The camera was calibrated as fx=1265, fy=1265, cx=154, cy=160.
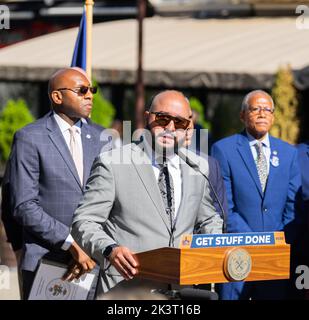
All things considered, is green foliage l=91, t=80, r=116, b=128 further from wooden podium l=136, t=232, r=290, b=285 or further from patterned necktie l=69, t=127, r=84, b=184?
wooden podium l=136, t=232, r=290, b=285

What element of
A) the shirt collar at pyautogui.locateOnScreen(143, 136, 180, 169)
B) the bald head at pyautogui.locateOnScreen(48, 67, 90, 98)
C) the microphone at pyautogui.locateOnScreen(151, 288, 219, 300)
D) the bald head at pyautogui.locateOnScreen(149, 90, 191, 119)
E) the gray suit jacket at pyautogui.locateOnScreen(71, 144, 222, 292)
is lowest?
the microphone at pyautogui.locateOnScreen(151, 288, 219, 300)

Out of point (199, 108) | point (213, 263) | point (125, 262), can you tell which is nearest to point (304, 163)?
point (213, 263)

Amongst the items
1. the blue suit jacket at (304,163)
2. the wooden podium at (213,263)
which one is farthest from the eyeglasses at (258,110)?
the wooden podium at (213,263)

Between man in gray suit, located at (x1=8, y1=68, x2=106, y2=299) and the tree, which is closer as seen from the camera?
man in gray suit, located at (x1=8, y1=68, x2=106, y2=299)

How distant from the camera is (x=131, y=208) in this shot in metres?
5.78

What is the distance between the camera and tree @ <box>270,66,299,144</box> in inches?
812

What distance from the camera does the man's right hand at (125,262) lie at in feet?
17.5

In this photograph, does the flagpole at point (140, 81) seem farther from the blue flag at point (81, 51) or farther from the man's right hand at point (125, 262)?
the man's right hand at point (125, 262)

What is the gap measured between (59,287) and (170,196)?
1.30m

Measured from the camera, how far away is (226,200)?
26.2ft

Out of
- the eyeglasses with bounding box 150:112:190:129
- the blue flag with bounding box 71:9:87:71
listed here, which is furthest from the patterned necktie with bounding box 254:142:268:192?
the eyeglasses with bounding box 150:112:190:129

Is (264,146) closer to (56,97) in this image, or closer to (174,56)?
(56,97)

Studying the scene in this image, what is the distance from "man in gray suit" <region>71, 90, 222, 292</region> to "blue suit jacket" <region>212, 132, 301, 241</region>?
102 inches

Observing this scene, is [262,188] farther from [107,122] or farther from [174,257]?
[107,122]
